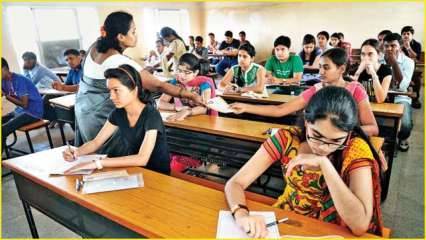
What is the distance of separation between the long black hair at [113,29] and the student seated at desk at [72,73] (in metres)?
1.98

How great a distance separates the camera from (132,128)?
166 cm

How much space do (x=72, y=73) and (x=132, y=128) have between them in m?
2.81

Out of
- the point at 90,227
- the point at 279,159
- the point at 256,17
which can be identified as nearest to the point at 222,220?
the point at 279,159

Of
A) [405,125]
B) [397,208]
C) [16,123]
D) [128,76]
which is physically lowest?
[397,208]

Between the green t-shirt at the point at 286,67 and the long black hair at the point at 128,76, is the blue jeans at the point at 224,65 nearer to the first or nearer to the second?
the green t-shirt at the point at 286,67

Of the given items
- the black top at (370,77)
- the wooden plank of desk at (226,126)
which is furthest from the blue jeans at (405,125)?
the wooden plank of desk at (226,126)

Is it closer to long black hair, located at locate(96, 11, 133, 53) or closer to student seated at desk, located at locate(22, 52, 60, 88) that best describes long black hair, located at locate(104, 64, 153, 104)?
long black hair, located at locate(96, 11, 133, 53)

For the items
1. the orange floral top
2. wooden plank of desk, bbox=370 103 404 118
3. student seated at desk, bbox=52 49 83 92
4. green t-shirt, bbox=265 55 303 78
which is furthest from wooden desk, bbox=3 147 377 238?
green t-shirt, bbox=265 55 303 78

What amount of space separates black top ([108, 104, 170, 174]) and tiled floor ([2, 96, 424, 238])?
0.87 m

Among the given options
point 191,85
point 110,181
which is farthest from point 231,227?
point 191,85

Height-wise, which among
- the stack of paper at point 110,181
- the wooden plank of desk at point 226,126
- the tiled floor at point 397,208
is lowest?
the tiled floor at point 397,208

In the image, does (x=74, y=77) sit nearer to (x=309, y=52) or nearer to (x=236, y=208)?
(x=309, y=52)

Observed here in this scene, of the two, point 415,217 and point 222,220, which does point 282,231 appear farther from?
point 415,217

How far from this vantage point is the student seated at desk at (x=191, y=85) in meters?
2.47
